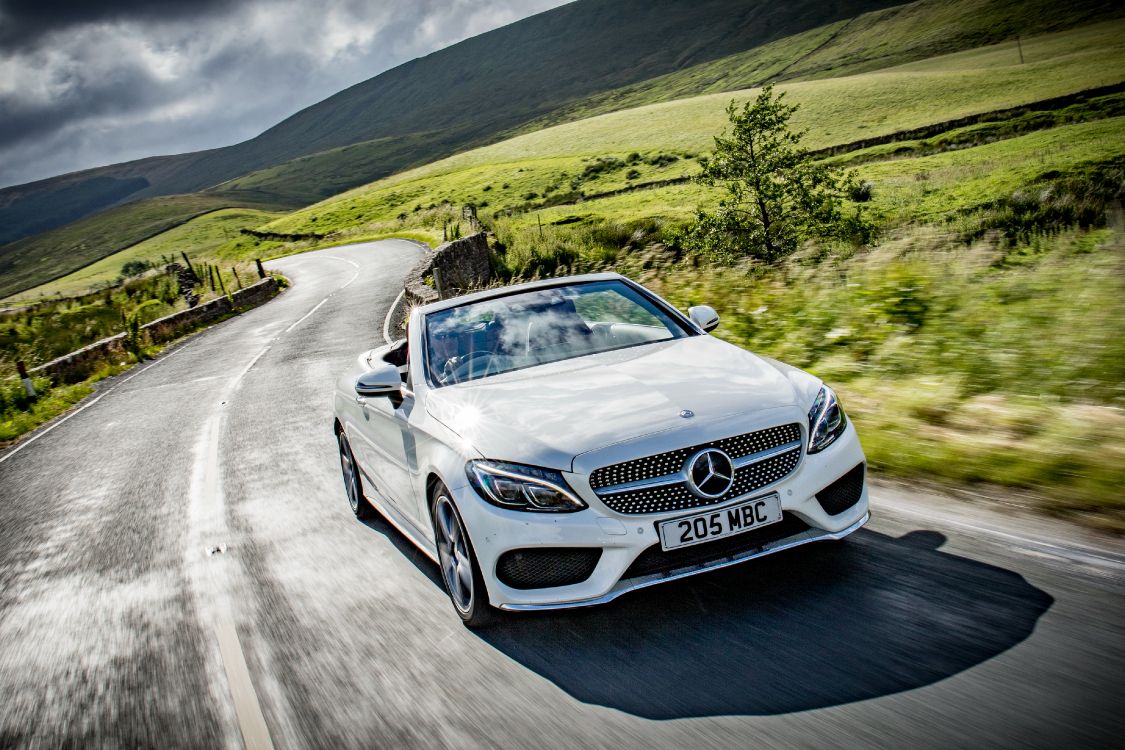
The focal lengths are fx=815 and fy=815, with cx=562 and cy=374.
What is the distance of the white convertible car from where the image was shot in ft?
10.9

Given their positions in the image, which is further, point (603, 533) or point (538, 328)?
point (538, 328)

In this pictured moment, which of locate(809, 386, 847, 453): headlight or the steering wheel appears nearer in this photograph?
locate(809, 386, 847, 453): headlight

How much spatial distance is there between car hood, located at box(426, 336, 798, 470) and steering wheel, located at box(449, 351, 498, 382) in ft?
0.43

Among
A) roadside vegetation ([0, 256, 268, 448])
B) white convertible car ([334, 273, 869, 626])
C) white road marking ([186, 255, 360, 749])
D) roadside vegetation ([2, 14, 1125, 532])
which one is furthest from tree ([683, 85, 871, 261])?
white convertible car ([334, 273, 869, 626])

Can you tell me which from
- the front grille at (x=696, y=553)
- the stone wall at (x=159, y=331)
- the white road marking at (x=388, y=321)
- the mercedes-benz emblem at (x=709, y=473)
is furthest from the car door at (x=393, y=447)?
the stone wall at (x=159, y=331)

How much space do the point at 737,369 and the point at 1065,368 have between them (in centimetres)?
322

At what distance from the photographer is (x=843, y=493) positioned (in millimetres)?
3629

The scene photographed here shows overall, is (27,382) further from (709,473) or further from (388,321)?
(709,473)

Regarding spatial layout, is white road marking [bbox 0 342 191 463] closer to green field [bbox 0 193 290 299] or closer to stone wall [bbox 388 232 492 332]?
stone wall [bbox 388 232 492 332]

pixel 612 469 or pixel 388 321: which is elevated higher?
pixel 612 469

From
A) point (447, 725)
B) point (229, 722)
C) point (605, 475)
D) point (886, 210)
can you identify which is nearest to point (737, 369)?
point (605, 475)

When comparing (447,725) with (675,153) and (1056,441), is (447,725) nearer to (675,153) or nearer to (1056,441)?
(1056,441)

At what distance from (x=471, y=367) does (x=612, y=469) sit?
4.92ft

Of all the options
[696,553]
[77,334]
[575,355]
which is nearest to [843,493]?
[696,553]
